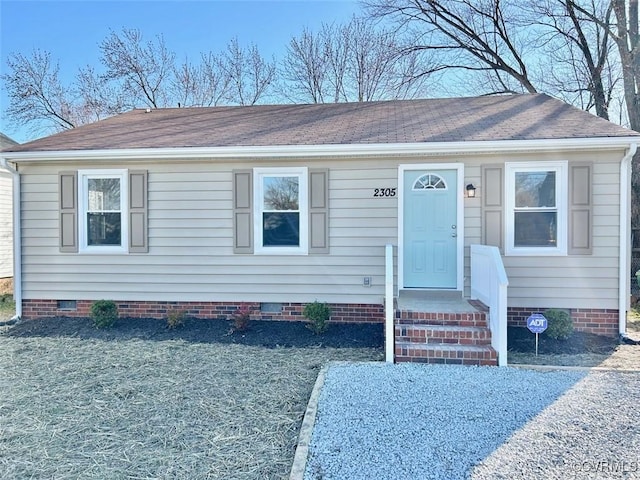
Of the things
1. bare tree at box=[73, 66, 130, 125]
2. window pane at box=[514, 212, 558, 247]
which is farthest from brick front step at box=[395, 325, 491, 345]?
bare tree at box=[73, 66, 130, 125]

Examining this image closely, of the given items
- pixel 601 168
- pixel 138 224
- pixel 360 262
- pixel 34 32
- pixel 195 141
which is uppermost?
pixel 34 32

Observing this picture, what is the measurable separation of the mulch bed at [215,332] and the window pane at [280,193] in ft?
6.13

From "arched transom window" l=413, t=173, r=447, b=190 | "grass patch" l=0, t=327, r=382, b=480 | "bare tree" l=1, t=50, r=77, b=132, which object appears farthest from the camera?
"bare tree" l=1, t=50, r=77, b=132

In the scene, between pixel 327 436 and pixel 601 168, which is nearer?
pixel 327 436

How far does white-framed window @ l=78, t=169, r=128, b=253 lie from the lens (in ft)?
21.1

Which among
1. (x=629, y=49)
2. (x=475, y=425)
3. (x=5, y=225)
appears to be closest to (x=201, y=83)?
(x=5, y=225)

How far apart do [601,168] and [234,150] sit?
5361 mm

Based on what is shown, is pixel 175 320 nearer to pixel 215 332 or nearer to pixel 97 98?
pixel 215 332

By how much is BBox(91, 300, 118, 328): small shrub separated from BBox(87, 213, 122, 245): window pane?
103 centimetres

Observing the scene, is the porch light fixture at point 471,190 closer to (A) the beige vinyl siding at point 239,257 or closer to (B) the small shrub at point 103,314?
(A) the beige vinyl siding at point 239,257

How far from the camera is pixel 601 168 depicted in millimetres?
5586

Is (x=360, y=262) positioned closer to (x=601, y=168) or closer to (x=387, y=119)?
(x=387, y=119)

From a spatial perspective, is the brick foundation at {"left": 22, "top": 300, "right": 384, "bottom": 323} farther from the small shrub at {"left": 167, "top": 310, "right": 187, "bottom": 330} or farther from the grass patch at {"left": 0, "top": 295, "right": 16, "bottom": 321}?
the grass patch at {"left": 0, "top": 295, "right": 16, "bottom": 321}

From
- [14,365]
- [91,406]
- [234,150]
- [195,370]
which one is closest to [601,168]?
[234,150]
